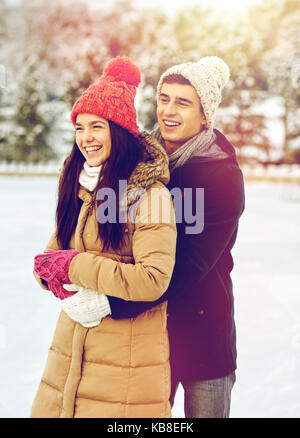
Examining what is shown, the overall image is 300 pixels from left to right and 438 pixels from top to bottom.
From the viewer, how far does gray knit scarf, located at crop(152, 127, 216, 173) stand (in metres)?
1.25

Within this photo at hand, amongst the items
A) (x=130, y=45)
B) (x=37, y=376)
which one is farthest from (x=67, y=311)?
(x=130, y=45)

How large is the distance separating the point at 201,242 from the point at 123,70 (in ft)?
1.62

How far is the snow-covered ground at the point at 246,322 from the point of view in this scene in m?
2.21

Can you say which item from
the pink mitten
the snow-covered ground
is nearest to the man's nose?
the pink mitten

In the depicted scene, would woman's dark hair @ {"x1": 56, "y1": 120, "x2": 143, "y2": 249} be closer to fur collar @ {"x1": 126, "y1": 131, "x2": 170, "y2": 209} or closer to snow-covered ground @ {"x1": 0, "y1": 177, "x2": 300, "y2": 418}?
fur collar @ {"x1": 126, "y1": 131, "x2": 170, "y2": 209}

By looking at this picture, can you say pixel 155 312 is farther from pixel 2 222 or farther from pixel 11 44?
pixel 11 44

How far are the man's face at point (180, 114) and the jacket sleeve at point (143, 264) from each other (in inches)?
12.6

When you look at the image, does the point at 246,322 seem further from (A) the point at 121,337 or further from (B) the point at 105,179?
(B) the point at 105,179

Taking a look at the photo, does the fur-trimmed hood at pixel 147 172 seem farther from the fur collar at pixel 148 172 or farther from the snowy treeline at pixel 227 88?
the snowy treeline at pixel 227 88

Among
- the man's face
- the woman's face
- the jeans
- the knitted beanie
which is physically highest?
the knitted beanie

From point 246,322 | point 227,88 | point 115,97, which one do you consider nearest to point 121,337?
point 115,97

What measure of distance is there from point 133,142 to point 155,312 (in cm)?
42

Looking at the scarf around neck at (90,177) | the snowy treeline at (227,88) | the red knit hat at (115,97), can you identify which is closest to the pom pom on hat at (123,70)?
the red knit hat at (115,97)

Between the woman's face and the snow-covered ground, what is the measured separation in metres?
1.30
